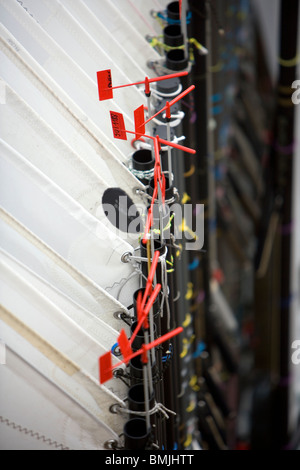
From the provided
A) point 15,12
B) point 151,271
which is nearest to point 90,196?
point 151,271

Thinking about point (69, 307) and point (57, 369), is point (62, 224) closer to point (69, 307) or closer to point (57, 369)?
point (69, 307)

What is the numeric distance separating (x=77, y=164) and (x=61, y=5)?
55cm

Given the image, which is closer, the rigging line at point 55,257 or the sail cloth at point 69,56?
the rigging line at point 55,257

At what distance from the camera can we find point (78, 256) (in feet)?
6.60

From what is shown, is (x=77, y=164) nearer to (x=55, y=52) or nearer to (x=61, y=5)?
(x=55, y=52)

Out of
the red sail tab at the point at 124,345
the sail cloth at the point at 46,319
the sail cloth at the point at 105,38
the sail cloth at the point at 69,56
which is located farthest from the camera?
the sail cloth at the point at 105,38

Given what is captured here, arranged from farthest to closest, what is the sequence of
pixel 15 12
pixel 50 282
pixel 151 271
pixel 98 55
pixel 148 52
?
pixel 148 52, pixel 98 55, pixel 15 12, pixel 50 282, pixel 151 271

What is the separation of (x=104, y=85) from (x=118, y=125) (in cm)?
13

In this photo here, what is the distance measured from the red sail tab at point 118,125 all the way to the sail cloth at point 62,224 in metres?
0.24

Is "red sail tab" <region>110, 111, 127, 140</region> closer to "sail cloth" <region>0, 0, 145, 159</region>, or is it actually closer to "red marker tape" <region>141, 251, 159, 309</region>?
"sail cloth" <region>0, 0, 145, 159</region>

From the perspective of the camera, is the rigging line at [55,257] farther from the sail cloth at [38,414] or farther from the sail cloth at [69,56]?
the sail cloth at [69,56]

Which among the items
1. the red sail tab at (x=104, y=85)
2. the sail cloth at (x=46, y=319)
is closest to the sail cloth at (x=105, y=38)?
the red sail tab at (x=104, y=85)

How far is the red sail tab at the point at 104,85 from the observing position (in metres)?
2.00

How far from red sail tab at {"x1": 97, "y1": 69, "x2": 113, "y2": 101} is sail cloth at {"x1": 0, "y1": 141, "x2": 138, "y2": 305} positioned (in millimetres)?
317
